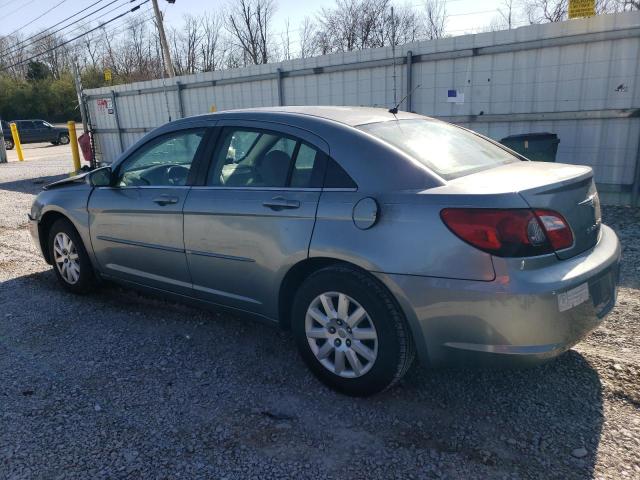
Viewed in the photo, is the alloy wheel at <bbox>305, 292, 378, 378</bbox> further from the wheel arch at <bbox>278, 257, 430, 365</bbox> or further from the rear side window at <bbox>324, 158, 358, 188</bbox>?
the rear side window at <bbox>324, 158, 358, 188</bbox>

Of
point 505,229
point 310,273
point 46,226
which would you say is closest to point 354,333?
point 310,273

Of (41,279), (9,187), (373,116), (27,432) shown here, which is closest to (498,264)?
(373,116)

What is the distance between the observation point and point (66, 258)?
4.64m

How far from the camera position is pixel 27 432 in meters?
2.64

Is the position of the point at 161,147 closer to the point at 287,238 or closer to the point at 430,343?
the point at 287,238

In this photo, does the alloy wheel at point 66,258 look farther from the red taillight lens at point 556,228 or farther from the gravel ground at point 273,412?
the red taillight lens at point 556,228

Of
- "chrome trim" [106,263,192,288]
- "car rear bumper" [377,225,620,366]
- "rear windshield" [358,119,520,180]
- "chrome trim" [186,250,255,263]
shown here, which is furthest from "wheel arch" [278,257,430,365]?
"chrome trim" [106,263,192,288]

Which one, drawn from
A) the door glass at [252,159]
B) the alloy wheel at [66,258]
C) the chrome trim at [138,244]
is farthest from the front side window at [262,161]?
the alloy wheel at [66,258]

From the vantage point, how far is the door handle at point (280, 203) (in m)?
2.90

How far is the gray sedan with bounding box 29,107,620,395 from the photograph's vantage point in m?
2.33

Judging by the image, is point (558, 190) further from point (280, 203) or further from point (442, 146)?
point (280, 203)

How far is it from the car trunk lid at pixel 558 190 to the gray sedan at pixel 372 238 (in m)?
0.01

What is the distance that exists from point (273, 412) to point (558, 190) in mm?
1908

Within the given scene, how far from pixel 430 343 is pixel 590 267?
89 centimetres
